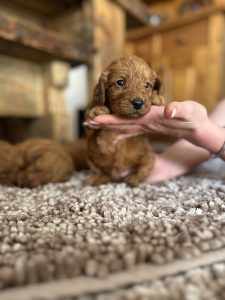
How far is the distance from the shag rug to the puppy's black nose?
0.28 meters

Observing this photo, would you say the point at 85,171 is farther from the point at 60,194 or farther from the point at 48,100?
the point at 48,100

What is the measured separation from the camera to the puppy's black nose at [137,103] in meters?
0.90

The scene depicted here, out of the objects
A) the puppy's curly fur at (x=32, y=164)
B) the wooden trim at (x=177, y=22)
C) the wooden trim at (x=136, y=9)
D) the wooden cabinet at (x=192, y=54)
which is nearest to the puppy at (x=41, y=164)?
the puppy's curly fur at (x=32, y=164)

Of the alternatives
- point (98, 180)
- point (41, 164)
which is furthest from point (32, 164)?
point (98, 180)

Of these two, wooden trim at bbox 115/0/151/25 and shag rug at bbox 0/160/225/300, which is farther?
wooden trim at bbox 115/0/151/25

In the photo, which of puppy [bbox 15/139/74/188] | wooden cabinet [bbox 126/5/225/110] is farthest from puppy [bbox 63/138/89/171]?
wooden cabinet [bbox 126/5/225/110]

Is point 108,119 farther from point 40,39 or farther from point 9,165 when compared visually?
point 40,39

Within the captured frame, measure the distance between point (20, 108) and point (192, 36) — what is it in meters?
1.78

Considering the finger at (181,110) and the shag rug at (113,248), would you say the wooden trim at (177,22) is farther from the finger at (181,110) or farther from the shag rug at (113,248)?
the shag rug at (113,248)

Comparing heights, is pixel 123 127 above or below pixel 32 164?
above

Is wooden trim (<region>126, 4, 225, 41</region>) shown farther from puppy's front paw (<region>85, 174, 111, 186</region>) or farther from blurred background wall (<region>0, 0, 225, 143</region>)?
puppy's front paw (<region>85, 174, 111, 186</region>)

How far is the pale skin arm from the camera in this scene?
87 centimetres

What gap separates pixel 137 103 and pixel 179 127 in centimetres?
16

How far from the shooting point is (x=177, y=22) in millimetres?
2809
